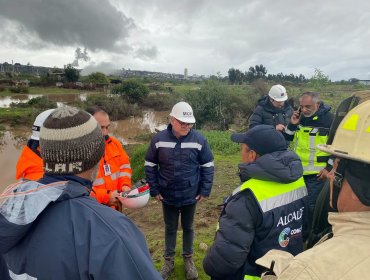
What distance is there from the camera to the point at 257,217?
6.41 ft

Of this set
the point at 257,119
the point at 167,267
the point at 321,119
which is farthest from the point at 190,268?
the point at 257,119

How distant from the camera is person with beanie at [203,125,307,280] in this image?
1.95 meters

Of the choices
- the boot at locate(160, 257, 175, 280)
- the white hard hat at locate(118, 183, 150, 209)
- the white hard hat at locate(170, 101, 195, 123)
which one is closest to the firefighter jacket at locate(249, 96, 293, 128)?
the white hard hat at locate(170, 101, 195, 123)

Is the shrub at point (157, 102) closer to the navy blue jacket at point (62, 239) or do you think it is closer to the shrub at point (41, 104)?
the shrub at point (41, 104)

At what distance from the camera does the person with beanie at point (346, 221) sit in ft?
3.00

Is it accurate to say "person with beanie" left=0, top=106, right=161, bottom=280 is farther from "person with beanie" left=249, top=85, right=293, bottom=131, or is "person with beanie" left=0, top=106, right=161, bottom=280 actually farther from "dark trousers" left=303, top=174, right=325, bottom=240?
"person with beanie" left=249, top=85, right=293, bottom=131

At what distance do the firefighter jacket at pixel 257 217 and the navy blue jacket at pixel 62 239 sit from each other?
0.86 metres

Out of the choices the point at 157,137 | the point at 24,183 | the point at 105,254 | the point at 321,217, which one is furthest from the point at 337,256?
the point at 157,137

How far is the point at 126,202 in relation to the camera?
2.81 m

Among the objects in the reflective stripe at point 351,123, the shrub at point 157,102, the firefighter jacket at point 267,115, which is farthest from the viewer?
the shrub at point 157,102

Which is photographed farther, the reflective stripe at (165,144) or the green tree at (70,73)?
the green tree at (70,73)

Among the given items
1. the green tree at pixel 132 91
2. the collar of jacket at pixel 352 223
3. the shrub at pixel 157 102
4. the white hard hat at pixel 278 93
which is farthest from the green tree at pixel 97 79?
the collar of jacket at pixel 352 223

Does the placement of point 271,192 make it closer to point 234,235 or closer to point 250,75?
point 234,235

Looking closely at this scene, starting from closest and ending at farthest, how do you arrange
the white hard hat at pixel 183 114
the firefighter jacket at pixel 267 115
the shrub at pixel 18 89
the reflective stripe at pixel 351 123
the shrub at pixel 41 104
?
1. the reflective stripe at pixel 351 123
2. the white hard hat at pixel 183 114
3. the firefighter jacket at pixel 267 115
4. the shrub at pixel 41 104
5. the shrub at pixel 18 89
